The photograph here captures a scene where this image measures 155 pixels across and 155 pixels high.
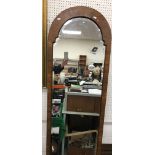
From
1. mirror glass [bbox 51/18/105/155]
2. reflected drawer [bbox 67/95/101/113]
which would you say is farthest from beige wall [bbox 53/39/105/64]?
reflected drawer [bbox 67/95/101/113]

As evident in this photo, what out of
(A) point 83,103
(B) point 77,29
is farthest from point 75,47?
(A) point 83,103

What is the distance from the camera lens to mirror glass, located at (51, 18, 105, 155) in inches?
41.0

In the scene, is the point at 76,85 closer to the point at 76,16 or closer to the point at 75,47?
the point at 75,47

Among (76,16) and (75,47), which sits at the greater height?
(76,16)

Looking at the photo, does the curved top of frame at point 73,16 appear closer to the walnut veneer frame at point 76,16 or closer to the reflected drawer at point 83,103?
the walnut veneer frame at point 76,16

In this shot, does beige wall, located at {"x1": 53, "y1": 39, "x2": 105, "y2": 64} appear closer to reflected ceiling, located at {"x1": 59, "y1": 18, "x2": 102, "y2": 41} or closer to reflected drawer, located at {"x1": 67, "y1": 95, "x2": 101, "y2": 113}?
reflected ceiling, located at {"x1": 59, "y1": 18, "x2": 102, "y2": 41}

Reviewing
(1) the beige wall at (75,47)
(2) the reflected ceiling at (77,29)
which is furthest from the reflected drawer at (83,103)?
(2) the reflected ceiling at (77,29)

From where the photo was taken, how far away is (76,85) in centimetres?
108

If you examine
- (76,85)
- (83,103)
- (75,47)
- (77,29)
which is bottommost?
(83,103)
